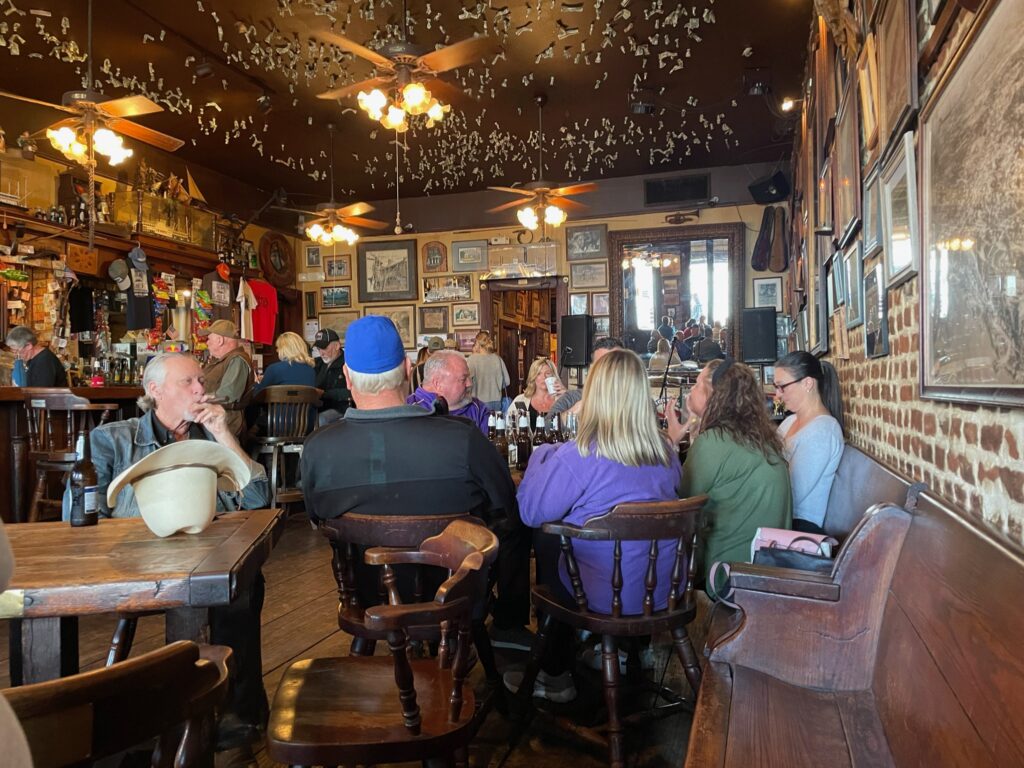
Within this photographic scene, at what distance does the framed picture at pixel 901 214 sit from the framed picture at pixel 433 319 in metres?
8.63

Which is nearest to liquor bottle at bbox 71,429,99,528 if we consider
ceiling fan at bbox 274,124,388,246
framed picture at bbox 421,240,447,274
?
ceiling fan at bbox 274,124,388,246

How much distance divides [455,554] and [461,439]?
0.55 metres

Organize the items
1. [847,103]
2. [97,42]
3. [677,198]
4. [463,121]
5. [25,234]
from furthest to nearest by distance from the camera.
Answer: [677,198] < [463,121] < [25,234] < [97,42] < [847,103]

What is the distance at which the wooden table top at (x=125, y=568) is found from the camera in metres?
1.49

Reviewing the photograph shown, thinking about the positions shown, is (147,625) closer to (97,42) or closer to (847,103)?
(847,103)

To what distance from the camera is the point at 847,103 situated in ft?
10.2

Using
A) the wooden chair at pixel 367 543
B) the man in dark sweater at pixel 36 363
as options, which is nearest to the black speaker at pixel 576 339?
the man in dark sweater at pixel 36 363

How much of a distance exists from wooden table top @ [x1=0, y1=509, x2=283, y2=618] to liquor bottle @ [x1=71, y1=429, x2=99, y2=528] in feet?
0.18

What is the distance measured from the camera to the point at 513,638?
294 cm

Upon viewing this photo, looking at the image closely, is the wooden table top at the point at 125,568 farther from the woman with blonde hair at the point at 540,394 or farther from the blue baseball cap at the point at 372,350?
the woman with blonde hair at the point at 540,394

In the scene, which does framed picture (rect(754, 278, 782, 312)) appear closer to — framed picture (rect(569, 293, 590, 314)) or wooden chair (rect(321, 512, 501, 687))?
framed picture (rect(569, 293, 590, 314))

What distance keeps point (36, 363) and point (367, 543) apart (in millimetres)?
5511

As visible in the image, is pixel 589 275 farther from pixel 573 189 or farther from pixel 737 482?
pixel 737 482

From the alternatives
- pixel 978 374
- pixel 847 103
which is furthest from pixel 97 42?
pixel 978 374
